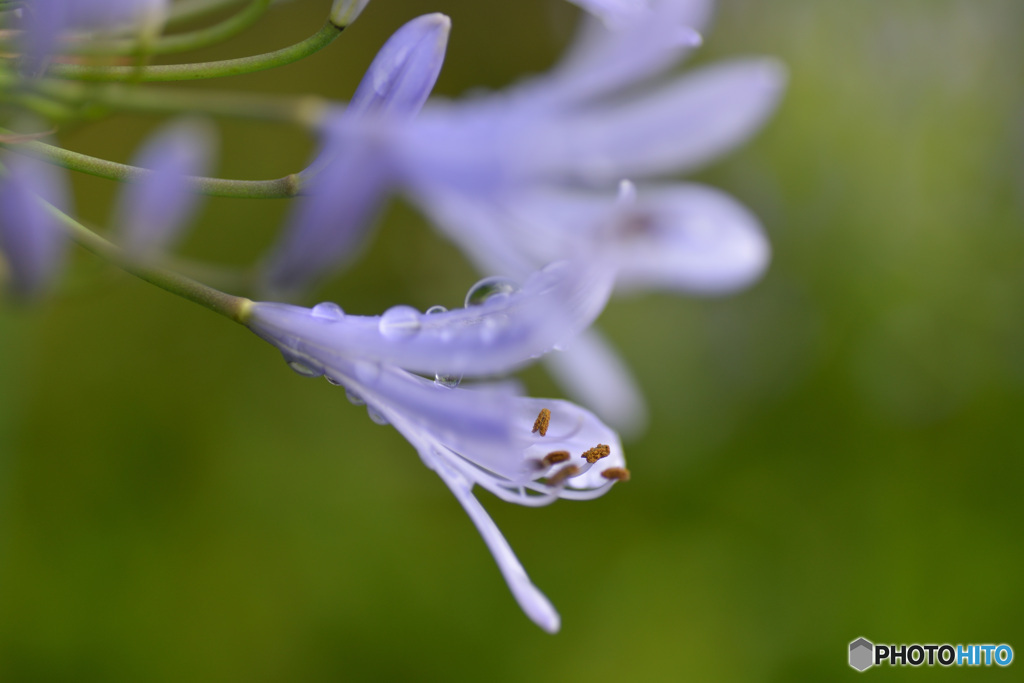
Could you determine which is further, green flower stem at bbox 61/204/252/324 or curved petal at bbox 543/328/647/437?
curved petal at bbox 543/328/647/437

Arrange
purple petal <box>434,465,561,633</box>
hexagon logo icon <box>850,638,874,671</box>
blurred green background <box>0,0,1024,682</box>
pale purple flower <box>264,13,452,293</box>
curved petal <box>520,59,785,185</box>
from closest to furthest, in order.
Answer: pale purple flower <box>264,13,452,293</box>
purple petal <box>434,465,561,633</box>
curved petal <box>520,59,785,185</box>
hexagon logo icon <box>850,638,874,671</box>
blurred green background <box>0,0,1024,682</box>

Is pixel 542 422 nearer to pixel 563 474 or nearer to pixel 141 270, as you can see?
pixel 563 474

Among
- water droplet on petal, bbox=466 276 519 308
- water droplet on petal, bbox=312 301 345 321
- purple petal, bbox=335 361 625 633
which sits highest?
water droplet on petal, bbox=466 276 519 308

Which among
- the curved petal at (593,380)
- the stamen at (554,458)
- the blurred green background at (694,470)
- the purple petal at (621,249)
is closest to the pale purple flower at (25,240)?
the purple petal at (621,249)

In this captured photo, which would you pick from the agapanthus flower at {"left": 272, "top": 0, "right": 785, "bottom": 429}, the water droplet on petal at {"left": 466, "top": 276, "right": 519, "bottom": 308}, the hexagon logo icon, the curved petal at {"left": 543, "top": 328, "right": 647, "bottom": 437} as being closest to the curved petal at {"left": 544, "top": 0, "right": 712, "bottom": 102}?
the agapanthus flower at {"left": 272, "top": 0, "right": 785, "bottom": 429}

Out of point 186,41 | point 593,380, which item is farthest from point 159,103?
point 593,380

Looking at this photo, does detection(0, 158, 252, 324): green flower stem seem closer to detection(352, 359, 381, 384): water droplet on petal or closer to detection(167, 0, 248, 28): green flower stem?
detection(352, 359, 381, 384): water droplet on petal

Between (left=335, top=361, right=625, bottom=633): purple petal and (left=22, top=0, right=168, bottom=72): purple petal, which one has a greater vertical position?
(left=22, top=0, right=168, bottom=72): purple petal
